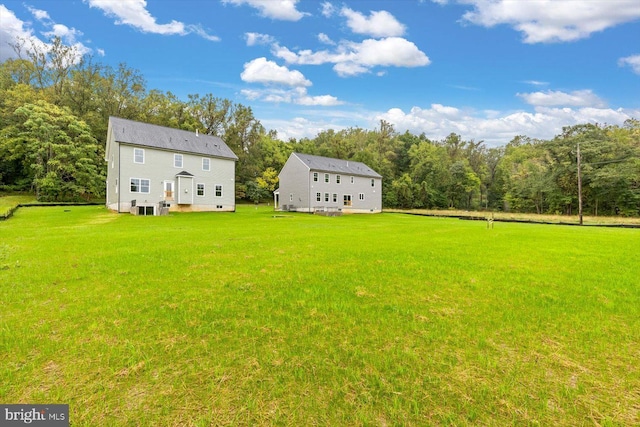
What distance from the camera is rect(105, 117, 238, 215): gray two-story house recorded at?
81.9ft

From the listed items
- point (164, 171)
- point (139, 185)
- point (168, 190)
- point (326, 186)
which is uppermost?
point (164, 171)

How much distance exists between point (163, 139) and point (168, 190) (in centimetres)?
510

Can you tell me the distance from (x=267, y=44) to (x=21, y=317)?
30.6m

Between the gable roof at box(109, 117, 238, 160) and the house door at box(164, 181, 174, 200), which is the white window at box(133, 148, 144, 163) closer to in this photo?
the gable roof at box(109, 117, 238, 160)

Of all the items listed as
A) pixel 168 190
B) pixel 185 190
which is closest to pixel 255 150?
pixel 185 190

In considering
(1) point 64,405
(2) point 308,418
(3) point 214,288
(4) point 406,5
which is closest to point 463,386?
(2) point 308,418

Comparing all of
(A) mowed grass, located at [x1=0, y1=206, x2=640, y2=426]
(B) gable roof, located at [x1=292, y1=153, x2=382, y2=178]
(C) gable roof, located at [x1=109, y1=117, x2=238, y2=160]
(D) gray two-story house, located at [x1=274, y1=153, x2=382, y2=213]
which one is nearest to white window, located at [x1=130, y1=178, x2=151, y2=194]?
(C) gable roof, located at [x1=109, y1=117, x2=238, y2=160]

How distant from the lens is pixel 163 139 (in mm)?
28000

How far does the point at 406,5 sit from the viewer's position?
62.9 ft

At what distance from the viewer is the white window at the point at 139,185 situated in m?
25.2

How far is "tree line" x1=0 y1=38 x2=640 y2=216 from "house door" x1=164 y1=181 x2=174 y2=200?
46.8ft

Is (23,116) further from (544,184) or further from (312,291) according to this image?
(544,184)

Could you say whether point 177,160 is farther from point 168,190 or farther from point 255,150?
point 255,150

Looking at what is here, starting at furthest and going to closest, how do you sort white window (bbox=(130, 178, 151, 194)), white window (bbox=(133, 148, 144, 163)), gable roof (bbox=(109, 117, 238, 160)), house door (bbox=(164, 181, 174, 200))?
A: house door (bbox=(164, 181, 174, 200)) < gable roof (bbox=(109, 117, 238, 160)) < white window (bbox=(133, 148, 144, 163)) < white window (bbox=(130, 178, 151, 194))
